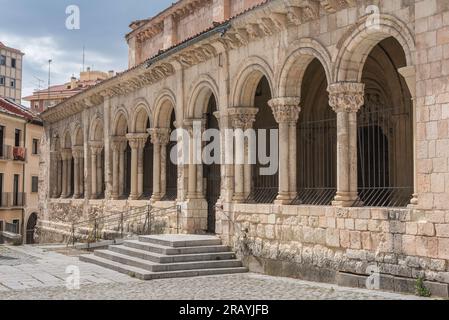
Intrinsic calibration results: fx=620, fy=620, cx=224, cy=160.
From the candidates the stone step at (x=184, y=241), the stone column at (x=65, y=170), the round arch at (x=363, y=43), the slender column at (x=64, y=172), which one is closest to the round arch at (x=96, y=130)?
the stone column at (x=65, y=170)

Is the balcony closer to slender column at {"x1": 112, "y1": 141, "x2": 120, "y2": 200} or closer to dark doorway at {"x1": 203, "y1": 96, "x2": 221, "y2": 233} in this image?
slender column at {"x1": 112, "y1": 141, "x2": 120, "y2": 200}

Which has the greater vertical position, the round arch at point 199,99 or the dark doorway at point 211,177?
the round arch at point 199,99

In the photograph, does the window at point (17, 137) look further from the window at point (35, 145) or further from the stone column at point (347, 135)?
the stone column at point (347, 135)

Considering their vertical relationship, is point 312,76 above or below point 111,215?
above

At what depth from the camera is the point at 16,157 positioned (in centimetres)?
3656

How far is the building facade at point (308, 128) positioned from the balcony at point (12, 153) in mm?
15456

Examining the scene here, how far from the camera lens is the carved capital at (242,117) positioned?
14.4 meters

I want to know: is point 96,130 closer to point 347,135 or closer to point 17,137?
point 347,135

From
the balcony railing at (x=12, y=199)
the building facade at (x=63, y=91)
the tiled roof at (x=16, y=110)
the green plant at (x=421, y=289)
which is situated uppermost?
the building facade at (x=63, y=91)

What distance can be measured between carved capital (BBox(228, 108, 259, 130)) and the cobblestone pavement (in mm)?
3550
